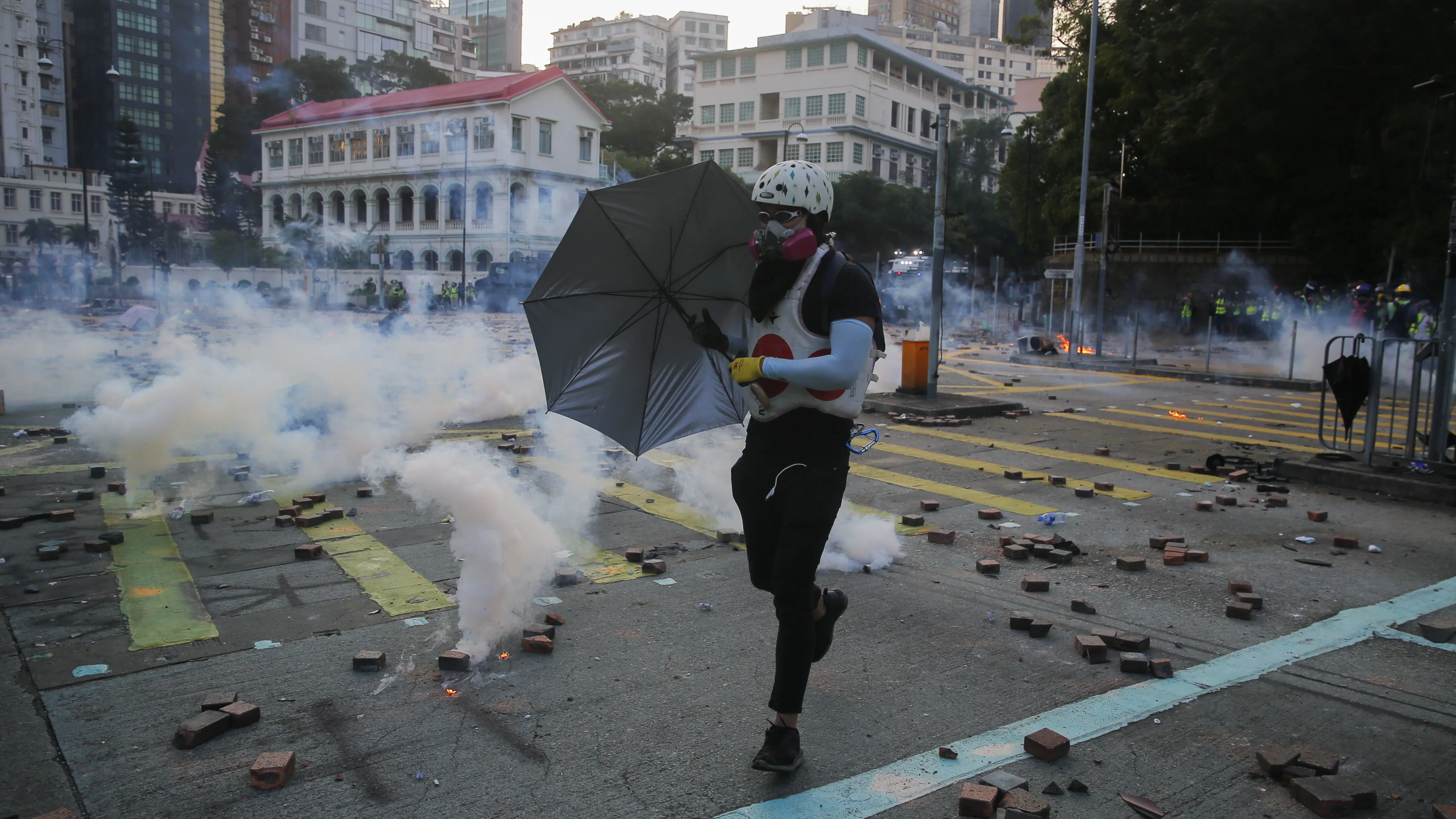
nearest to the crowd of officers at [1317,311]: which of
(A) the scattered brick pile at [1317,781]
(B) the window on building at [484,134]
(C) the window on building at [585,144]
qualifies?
(A) the scattered brick pile at [1317,781]

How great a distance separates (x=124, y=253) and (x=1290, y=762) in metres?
57.3

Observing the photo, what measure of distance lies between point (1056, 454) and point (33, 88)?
44.5 metres

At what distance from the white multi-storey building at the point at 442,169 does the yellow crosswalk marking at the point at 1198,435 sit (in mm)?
12303

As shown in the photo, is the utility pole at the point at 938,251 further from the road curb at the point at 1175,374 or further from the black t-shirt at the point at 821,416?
the black t-shirt at the point at 821,416

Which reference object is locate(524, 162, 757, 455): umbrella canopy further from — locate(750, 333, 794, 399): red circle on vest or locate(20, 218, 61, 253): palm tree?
locate(20, 218, 61, 253): palm tree

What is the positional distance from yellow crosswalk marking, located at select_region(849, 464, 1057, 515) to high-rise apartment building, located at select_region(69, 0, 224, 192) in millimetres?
42410

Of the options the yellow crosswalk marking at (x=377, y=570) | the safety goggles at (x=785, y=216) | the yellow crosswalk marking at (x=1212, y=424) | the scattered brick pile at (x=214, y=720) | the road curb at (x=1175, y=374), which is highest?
the safety goggles at (x=785, y=216)

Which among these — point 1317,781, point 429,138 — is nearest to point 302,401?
point 1317,781

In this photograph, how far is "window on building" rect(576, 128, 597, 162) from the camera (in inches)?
1031

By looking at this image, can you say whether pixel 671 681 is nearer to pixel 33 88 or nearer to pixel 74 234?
pixel 33 88

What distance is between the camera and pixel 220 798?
10.3 ft

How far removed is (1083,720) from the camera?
3822 millimetres

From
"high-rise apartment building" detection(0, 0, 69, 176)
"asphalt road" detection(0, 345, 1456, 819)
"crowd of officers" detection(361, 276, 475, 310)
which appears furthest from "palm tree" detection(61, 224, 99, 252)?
"asphalt road" detection(0, 345, 1456, 819)

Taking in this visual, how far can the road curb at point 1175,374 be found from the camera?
18.9 metres
